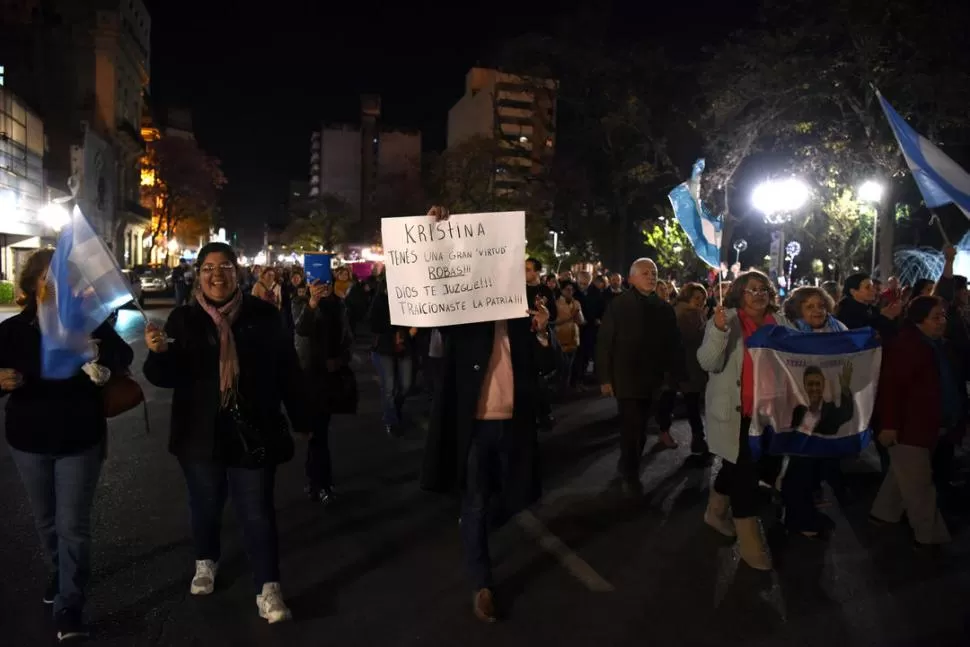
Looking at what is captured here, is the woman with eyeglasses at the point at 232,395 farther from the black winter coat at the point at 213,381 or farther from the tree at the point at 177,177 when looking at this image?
the tree at the point at 177,177

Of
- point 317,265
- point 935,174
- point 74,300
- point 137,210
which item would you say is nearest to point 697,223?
point 935,174

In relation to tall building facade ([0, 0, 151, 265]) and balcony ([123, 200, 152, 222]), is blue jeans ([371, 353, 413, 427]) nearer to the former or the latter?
tall building facade ([0, 0, 151, 265])

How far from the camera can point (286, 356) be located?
430cm

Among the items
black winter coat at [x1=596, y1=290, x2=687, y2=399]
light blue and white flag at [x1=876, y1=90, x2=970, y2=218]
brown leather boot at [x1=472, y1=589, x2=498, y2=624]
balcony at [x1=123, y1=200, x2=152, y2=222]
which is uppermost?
balcony at [x1=123, y1=200, x2=152, y2=222]

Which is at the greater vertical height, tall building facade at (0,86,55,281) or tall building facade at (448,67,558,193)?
tall building facade at (448,67,558,193)

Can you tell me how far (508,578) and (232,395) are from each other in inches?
79.2

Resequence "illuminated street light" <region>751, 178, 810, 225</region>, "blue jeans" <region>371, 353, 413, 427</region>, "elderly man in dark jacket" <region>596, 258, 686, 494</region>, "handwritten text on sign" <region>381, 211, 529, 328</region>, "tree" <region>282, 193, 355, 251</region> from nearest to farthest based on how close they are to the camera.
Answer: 1. "handwritten text on sign" <region>381, 211, 529, 328</region>
2. "elderly man in dark jacket" <region>596, 258, 686, 494</region>
3. "blue jeans" <region>371, 353, 413, 427</region>
4. "illuminated street light" <region>751, 178, 810, 225</region>
5. "tree" <region>282, 193, 355, 251</region>

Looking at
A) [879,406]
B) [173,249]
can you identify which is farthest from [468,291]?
[173,249]

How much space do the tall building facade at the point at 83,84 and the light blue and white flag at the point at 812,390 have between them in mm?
43482

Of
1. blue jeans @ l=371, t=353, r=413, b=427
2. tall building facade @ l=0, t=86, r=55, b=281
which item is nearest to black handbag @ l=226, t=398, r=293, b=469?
blue jeans @ l=371, t=353, r=413, b=427

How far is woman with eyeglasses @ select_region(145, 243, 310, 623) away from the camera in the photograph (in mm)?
4113

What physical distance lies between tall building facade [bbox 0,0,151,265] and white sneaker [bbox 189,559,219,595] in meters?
42.6

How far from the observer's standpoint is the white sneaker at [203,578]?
14.8 feet

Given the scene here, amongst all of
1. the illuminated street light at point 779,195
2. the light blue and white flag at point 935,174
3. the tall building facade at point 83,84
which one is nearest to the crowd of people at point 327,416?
the light blue and white flag at point 935,174
